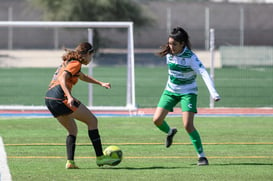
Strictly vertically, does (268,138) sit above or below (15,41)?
above

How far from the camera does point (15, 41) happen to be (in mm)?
46969

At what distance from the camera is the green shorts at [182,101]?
10.1 meters

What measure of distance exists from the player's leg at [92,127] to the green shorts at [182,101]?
117 cm

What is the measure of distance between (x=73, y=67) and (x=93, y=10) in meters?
32.0

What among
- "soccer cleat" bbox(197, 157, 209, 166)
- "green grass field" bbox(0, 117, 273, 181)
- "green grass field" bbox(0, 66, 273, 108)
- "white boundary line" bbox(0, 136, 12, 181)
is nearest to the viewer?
"white boundary line" bbox(0, 136, 12, 181)

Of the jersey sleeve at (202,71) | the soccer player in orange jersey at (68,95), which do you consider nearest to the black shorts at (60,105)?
the soccer player in orange jersey at (68,95)

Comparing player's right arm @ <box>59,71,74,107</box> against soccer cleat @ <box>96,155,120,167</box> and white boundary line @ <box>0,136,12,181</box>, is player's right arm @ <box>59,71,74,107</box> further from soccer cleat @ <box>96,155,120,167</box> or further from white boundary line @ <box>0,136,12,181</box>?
white boundary line @ <box>0,136,12,181</box>

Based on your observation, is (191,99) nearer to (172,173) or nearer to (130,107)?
(172,173)

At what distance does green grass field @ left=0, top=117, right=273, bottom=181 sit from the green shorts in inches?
31.1

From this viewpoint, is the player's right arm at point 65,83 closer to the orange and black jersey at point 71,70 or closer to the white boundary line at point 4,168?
the orange and black jersey at point 71,70

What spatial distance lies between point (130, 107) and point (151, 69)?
607 inches

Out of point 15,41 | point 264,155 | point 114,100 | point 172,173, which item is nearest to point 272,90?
point 114,100

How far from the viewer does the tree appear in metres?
40.6

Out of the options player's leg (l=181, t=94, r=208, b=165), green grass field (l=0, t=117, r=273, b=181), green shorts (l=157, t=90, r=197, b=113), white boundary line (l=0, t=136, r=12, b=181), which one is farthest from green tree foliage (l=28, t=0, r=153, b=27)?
player's leg (l=181, t=94, r=208, b=165)
